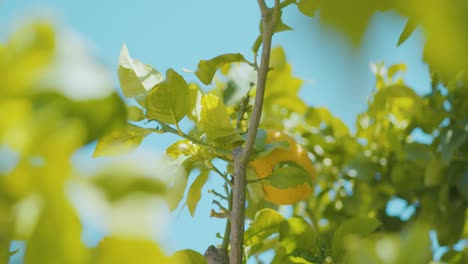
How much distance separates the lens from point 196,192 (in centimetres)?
80

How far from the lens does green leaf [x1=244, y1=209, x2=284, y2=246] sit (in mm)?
733

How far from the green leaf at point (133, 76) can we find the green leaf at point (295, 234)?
0.23 m

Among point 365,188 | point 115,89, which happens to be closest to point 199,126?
point 115,89

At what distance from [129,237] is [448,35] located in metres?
0.09

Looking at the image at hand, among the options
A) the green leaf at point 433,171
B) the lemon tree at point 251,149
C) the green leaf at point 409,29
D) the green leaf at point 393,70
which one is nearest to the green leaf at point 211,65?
the lemon tree at point 251,149

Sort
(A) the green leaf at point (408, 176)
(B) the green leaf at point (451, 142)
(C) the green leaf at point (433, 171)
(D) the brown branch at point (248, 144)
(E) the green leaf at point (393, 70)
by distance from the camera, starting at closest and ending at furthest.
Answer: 1. (D) the brown branch at point (248, 144)
2. (B) the green leaf at point (451, 142)
3. (C) the green leaf at point (433, 171)
4. (A) the green leaf at point (408, 176)
5. (E) the green leaf at point (393, 70)

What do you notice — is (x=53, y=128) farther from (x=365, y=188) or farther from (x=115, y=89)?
(x=365, y=188)

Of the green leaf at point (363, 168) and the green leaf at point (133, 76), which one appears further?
the green leaf at point (363, 168)

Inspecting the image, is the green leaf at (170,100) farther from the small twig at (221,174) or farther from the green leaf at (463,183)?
the green leaf at (463,183)

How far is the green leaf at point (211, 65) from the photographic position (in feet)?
2.53

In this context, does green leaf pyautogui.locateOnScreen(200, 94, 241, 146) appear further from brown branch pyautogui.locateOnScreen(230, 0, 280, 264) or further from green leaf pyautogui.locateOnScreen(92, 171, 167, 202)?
green leaf pyautogui.locateOnScreen(92, 171, 167, 202)

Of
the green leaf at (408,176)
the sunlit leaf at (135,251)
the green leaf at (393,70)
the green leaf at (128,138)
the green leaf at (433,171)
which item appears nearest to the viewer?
the sunlit leaf at (135,251)

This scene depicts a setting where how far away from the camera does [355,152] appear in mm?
1540

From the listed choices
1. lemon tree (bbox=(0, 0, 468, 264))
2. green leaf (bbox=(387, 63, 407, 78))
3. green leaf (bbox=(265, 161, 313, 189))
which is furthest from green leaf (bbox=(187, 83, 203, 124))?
green leaf (bbox=(387, 63, 407, 78))
